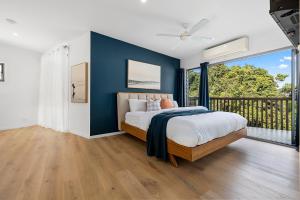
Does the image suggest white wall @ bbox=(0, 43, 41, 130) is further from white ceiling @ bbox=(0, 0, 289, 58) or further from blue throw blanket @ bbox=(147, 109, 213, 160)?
blue throw blanket @ bbox=(147, 109, 213, 160)

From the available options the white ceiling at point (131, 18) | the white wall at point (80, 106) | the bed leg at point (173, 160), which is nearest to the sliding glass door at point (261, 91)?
the white ceiling at point (131, 18)

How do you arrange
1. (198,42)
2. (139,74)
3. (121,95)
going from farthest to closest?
(139,74), (198,42), (121,95)

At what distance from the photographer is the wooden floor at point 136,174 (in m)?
1.55

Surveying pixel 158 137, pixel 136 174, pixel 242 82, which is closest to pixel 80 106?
pixel 158 137

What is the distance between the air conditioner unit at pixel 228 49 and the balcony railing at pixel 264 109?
1.61 m

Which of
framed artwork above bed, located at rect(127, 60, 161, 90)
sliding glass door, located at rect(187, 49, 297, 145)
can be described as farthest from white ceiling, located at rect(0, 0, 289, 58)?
sliding glass door, located at rect(187, 49, 297, 145)

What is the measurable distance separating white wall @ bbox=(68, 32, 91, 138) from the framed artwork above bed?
1.14m

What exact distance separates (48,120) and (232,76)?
652 centimetres

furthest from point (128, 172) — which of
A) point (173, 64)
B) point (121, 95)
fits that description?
point (173, 64)

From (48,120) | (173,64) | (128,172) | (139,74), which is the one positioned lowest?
Result: (128,172)

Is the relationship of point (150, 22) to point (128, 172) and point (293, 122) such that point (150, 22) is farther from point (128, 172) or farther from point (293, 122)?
point (293, 122)

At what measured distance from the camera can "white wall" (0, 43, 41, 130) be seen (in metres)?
4.52

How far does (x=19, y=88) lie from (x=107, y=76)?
3.26 m

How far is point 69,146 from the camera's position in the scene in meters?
3.02
